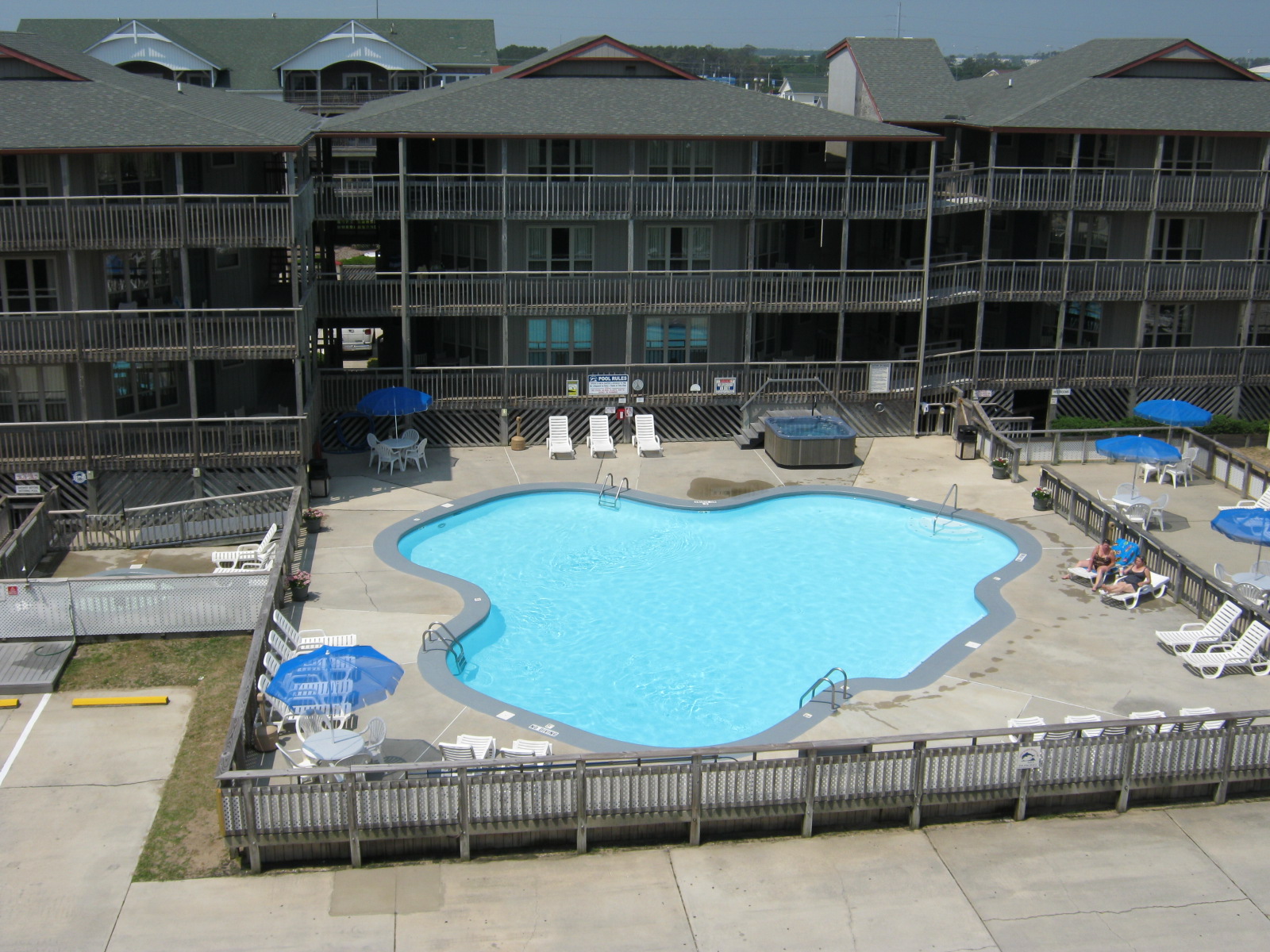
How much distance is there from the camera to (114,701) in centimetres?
2058

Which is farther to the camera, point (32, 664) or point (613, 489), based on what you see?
point (613, 489)

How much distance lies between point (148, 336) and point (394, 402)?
645 cm

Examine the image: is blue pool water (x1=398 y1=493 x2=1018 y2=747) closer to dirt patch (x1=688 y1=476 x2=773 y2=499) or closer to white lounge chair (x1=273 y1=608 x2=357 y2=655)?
dirt patch (x1=688 y1=476 x2=773 y2=499)

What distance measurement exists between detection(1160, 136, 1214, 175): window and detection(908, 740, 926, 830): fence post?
84.7 ft

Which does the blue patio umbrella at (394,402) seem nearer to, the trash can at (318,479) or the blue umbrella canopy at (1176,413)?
the trash can at (318,479)

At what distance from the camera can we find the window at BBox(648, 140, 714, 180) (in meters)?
35.0

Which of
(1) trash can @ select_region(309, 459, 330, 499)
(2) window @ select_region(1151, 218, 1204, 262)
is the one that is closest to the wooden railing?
(1) trash can @ select_region(309, 459, 330, 499)

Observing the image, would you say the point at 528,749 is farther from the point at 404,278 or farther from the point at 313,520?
the point at 404,278

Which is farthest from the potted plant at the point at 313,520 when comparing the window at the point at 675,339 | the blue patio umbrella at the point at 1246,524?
the blue patio umbrella at the point at 1246,524

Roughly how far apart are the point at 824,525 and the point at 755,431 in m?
5.71

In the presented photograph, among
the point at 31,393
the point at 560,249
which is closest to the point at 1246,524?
the point at 560,249

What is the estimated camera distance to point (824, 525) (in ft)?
99.6

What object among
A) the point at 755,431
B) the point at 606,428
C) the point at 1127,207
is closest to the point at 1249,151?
the point at 1127,207

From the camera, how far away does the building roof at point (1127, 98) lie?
35219mm
